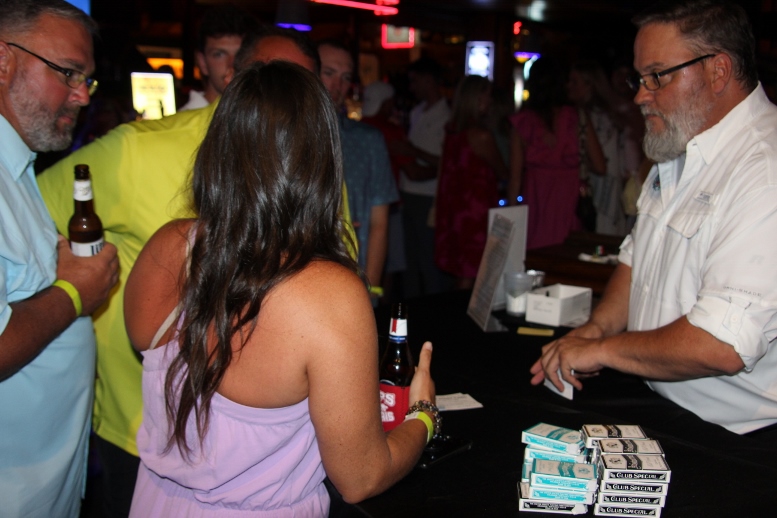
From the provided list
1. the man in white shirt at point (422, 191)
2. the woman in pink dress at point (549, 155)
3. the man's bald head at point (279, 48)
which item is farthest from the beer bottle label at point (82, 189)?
the man in white shirt at point (422, 191)

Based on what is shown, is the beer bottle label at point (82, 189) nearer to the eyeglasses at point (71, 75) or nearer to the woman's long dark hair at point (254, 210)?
the eyeglasses at point (71, 75)

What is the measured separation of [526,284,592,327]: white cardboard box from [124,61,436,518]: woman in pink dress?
112 centimetres

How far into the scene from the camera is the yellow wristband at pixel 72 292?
65.6 inches

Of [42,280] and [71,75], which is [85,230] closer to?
[42,280]

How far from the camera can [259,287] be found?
116 cm

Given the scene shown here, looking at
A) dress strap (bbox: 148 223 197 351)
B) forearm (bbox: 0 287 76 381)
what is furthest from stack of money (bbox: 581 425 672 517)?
forearm (bbox: 0 287 76 381)

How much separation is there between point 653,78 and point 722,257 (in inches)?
24.0

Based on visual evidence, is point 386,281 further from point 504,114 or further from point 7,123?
point 7,123

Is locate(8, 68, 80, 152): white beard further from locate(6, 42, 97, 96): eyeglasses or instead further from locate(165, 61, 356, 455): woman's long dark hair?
locate(165, 61, 356, 455): woman's long dark hair

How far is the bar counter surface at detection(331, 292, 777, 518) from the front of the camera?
4.19 feet

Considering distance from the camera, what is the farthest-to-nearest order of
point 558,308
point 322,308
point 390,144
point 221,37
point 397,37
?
point 397,37, point 390,144, point 221,37, point 558,308, point 322,308

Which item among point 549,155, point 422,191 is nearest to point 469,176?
point 549,155

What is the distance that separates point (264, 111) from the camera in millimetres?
1190

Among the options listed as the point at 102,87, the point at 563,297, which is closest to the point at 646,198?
the point at 563,297
